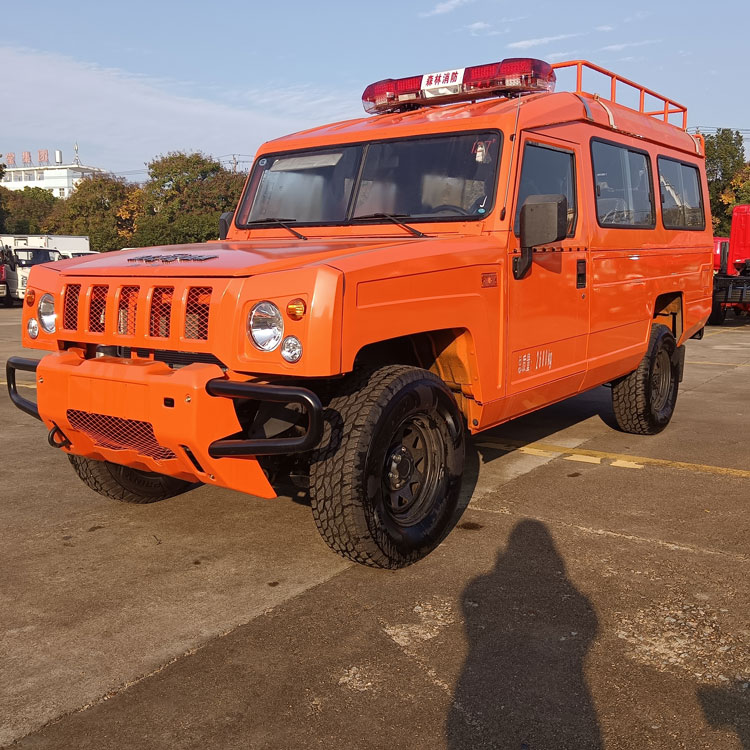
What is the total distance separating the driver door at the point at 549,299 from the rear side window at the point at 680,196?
1.70 meters

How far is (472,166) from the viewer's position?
14.6ft

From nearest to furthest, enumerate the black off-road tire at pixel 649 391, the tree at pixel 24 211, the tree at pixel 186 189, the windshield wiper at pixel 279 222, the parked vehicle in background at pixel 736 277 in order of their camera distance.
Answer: the windshield wiper at pixel 279 222, the black off-road tire at pixel 649 391, the parked vehicle in background at pixel 736 277, the tree at pixel 186 189, the tree at pixel 24 211

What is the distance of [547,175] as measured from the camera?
4801mm

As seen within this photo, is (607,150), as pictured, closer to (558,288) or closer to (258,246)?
(558,288)

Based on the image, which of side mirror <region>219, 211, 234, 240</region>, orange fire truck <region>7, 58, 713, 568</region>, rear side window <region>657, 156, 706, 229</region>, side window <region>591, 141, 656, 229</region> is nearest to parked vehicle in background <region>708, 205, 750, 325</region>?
rear side window <region>657, 156, 706, 229</region>

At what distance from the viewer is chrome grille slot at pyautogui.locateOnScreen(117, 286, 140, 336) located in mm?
3619

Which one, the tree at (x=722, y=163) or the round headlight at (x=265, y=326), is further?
the tree at (x=722, y=163)

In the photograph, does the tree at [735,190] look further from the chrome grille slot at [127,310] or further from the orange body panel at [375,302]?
the chrome grille slot at [127,310]

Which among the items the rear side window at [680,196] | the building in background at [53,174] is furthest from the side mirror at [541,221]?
the building in background at [53,174]

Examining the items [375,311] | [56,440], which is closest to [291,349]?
[375,311]

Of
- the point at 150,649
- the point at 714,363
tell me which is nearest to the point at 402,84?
the point at 150,649

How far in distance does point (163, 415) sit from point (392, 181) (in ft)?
6.78

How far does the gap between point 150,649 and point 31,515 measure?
6.27 ft

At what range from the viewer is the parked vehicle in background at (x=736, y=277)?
51.6ft
